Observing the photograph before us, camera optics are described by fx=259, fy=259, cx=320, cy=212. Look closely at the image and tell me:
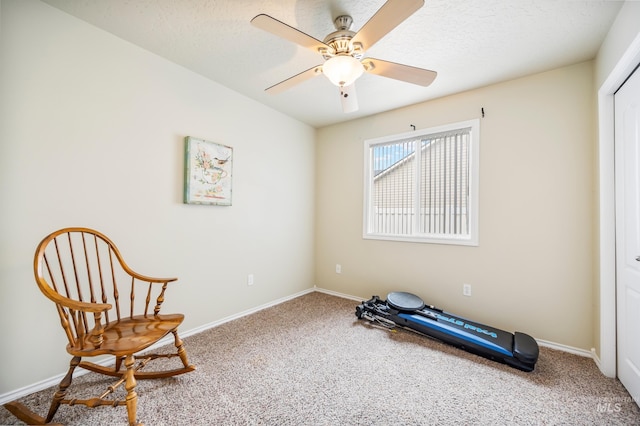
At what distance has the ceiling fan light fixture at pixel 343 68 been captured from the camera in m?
1.54

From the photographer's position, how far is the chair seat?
130 cm

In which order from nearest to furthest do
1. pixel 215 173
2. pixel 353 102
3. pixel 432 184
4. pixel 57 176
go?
pixel 57 176 < pixel 353 102 < pixel 215 173 < pixel 432 184

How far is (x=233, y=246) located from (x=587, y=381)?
3.09 metres

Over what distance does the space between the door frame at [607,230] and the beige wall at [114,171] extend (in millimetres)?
3000

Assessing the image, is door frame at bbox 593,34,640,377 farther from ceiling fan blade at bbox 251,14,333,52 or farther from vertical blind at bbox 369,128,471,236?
ceiling fan blade at bbox 251,14,333,52

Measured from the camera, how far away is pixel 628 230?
1.67m

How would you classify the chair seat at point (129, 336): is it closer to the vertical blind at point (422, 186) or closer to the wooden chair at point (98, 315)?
the wooden chair at point (98, 315)

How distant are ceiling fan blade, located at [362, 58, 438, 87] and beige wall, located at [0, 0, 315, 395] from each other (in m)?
1.68

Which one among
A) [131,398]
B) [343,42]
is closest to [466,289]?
[343,42]

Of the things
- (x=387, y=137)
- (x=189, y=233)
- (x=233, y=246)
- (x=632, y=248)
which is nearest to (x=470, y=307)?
(x=632, y=248)

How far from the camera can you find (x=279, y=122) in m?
3.36

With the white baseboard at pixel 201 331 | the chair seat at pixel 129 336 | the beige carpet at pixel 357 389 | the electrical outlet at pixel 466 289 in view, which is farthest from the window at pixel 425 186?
the chair seat at pixel 129 336

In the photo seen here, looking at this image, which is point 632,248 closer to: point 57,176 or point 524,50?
point 524,50

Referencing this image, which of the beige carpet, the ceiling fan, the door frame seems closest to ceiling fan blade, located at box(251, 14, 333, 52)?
the ceiling fan
